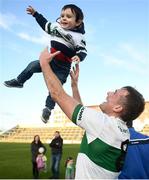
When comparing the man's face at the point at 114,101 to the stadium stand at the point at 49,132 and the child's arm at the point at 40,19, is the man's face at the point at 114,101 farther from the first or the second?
the stadium stand at the point at 49,132

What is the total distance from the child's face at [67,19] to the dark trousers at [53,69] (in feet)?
0.97

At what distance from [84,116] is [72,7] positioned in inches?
31.6

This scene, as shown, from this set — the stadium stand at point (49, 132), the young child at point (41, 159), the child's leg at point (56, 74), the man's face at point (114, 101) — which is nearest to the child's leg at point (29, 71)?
the child's leg at point (56, 74)

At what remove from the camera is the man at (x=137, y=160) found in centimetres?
352

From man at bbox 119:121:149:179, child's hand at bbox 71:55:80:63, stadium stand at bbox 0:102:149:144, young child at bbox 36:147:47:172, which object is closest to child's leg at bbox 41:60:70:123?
child's hand at bbox 71:55:80:63

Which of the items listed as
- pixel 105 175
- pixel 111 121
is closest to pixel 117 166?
pixel 105 175

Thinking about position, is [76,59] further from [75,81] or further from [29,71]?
[29,71]

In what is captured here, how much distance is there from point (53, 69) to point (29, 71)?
26 cm

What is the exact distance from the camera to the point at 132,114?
3.51 m

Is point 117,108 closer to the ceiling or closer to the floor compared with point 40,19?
closer to the floor

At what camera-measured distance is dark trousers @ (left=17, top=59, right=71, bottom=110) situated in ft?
12.2

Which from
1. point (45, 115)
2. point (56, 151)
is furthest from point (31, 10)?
point (56, 151)

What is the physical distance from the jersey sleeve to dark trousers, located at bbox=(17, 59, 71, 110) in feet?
1.72

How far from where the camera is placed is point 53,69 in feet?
12.2
